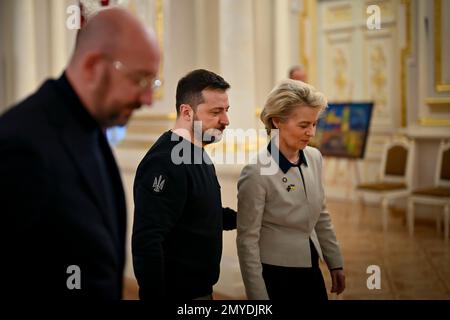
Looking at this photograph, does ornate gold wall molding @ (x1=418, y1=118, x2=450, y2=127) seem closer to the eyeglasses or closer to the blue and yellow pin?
the blue and yellow pin

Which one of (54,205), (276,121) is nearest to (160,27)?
(276,121)

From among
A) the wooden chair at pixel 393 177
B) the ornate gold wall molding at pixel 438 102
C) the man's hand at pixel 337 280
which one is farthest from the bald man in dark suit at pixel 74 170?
the wooden chair at pixel 393 177

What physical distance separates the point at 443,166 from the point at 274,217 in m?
2.24

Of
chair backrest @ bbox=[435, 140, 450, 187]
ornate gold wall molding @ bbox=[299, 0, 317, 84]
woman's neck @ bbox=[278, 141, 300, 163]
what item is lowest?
chair backrest @ bbox=[435, 140, 450, 187]

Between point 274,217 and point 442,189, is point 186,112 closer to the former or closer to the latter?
point 274,217

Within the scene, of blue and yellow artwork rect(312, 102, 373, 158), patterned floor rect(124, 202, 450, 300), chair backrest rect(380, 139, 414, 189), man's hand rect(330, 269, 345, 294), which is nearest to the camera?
man's hand rect(330, 269, 345, 294)

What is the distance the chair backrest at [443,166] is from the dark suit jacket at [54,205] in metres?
2.60

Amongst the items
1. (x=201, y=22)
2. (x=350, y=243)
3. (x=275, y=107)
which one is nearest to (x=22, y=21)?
(x=201, y=22)

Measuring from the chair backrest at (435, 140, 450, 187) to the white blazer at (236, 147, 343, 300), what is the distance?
1.76 meters

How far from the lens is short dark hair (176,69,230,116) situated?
176 cm

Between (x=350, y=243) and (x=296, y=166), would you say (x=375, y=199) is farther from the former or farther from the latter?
(x=296, y=166)

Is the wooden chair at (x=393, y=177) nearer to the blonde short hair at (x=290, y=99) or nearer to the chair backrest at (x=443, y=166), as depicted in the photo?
the chair backrest at (x=443, y=166)

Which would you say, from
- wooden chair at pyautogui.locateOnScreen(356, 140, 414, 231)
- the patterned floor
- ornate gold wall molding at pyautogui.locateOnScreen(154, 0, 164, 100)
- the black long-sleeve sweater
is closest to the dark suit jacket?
the black long-sleeve sweater

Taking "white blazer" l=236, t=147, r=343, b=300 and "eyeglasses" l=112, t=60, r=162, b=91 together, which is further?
"white blazer" l=236, t=147, r=343, b=300
